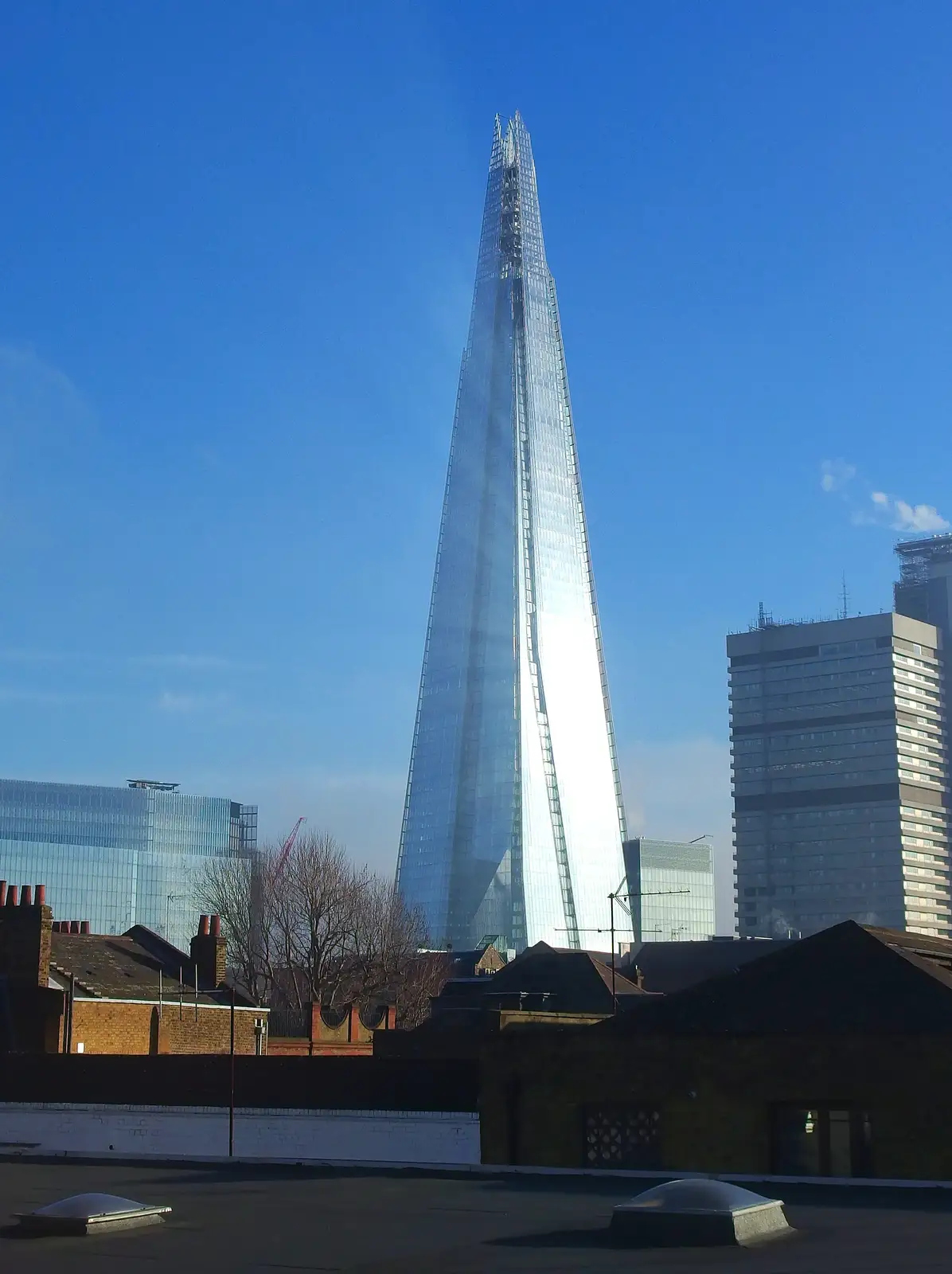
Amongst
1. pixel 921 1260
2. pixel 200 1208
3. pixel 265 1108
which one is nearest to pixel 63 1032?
pixel 265 1108

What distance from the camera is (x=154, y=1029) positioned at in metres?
62.3

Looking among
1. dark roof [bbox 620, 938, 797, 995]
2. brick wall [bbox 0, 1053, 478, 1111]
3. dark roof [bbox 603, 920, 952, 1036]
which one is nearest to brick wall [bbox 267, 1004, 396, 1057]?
brick wall [bbox 0, 1053, 478, 1111]

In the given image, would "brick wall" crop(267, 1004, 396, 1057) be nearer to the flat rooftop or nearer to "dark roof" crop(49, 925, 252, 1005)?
"dark roof" crop(49, 925, 252, 1005)

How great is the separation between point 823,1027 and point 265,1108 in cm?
1815

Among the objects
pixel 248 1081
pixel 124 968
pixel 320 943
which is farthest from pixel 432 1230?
pixel 320 943

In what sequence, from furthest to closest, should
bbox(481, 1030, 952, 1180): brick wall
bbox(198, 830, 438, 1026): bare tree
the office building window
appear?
bbox(198, 830, 438, 1026): bare tree → the office building window → bbox(481, 1030, 952, 1180): brick wall

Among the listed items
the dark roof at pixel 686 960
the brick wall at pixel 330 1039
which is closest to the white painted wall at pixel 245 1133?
the brick wall at pixel 330 1039

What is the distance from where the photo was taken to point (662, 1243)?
815 inches

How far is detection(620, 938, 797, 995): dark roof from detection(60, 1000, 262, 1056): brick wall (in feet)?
148

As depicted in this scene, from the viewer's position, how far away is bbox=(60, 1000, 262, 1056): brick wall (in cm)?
5978

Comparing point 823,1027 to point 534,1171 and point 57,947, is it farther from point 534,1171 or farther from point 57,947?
point 57,947

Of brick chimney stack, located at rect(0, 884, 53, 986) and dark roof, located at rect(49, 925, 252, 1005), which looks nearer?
brick chimney stack, located at rect(0, 884, 53, 986)

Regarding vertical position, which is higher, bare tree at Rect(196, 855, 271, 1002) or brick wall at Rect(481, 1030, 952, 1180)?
bare tree at Rect(196, 855, 271, 1002)

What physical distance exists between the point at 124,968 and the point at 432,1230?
45940 mm
